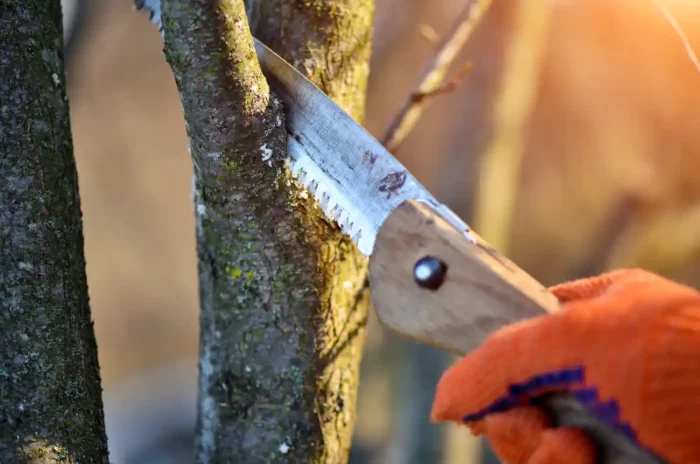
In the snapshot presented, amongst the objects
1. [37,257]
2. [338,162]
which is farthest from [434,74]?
[37,257]

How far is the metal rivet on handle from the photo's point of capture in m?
0.40

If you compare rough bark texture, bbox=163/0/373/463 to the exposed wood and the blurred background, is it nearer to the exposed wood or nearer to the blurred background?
the exposed wood

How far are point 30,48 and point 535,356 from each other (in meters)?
0.50

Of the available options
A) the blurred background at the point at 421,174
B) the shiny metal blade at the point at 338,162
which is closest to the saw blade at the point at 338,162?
the shiny metal blade at the point at 338,162

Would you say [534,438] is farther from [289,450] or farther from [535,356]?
[289,450]

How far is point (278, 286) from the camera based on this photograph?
597 mm

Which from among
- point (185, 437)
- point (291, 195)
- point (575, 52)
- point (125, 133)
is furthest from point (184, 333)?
point (575, 52)

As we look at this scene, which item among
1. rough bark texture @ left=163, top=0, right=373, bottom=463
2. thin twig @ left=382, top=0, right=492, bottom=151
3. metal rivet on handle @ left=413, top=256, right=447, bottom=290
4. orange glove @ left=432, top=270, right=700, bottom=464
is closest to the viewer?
orange glove @ left=432, top=270, right=700, bottom=464

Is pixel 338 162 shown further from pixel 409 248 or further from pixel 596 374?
pixel 596 374

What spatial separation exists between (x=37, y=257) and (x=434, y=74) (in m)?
0.56

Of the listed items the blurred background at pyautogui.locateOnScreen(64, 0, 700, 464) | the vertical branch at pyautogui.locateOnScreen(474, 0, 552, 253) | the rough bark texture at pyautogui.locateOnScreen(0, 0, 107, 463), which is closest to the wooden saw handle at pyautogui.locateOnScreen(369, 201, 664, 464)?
the rough bark texture at pyautogui.locateOnScreen(0, 0, 107, 463)

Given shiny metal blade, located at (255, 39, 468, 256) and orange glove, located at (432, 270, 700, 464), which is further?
shiny metal blade, located at (255, 39, 468, 256)

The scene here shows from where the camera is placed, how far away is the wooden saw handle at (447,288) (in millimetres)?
381

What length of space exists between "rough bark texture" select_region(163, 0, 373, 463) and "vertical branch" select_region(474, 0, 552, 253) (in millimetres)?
657
